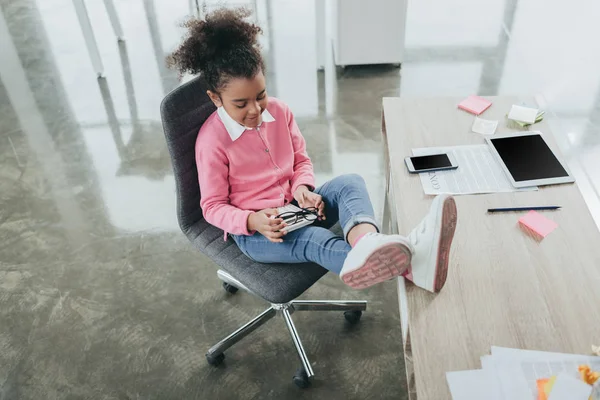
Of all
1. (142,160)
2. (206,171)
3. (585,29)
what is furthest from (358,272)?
(585,29)

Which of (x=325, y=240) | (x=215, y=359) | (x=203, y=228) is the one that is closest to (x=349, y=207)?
(x=325, y=240)

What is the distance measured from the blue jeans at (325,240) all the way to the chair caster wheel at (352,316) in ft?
1.49

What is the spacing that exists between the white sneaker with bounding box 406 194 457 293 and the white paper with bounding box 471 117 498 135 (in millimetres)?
580

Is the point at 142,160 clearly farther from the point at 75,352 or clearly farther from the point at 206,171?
the point at 206,171

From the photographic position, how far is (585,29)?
3650mm

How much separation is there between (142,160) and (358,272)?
1842mm

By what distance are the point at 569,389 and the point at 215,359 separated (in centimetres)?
119

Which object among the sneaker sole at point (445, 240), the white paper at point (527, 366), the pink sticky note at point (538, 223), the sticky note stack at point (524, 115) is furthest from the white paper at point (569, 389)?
the sticky note stack at point (524, 115)

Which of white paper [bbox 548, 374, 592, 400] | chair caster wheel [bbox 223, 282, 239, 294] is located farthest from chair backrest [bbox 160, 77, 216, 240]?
white paper [bbox 548, 374, 592, 400]

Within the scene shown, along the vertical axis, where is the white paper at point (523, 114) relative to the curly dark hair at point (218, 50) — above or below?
below

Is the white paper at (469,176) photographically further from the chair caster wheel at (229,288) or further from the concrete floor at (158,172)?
the chair caster wheel at (229,288)

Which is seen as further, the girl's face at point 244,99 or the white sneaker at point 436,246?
the girl's face at point 244,99

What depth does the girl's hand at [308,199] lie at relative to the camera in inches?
62.6

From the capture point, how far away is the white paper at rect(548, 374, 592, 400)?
939mm
